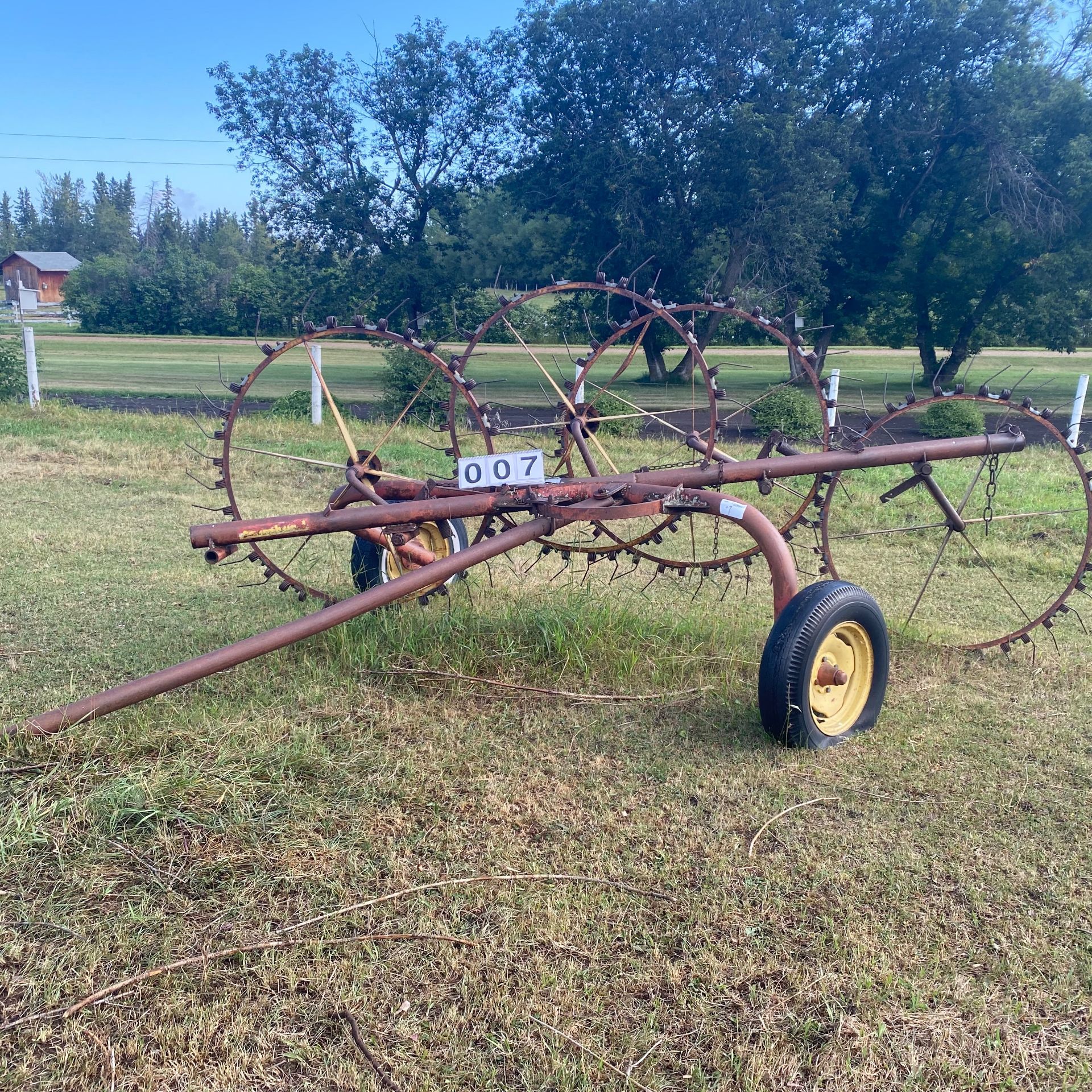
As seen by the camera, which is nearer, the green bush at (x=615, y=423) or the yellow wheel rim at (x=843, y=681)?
the yellow wheel rim at (x=843, y=681)

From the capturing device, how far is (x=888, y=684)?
4660 millimetres

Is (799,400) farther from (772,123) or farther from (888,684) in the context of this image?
(888,684)

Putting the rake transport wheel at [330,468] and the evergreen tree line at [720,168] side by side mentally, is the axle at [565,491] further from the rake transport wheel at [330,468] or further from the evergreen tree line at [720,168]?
the evergreen tree line at [720,168]

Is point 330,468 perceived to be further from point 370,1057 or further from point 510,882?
point 370,1057

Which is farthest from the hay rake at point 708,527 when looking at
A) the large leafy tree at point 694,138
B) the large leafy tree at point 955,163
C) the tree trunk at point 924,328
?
the tree trunk at point 924,328

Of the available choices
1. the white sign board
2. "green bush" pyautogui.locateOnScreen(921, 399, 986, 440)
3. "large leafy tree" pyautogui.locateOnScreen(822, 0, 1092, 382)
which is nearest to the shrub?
the white sign board

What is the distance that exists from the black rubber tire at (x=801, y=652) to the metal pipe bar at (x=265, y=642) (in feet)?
3.65

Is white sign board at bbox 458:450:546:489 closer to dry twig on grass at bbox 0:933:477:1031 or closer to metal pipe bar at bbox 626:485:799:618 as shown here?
metal pipe bar at bbox 626:485:799:618

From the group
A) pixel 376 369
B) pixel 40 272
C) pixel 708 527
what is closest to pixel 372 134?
pixel 376 369

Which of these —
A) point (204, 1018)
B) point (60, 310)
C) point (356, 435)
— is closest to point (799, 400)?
point (356, 435)

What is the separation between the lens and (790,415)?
1438 cm

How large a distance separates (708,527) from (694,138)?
15531 mm

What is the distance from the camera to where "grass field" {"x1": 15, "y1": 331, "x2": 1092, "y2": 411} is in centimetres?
2378

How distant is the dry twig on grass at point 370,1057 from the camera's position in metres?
2.23
